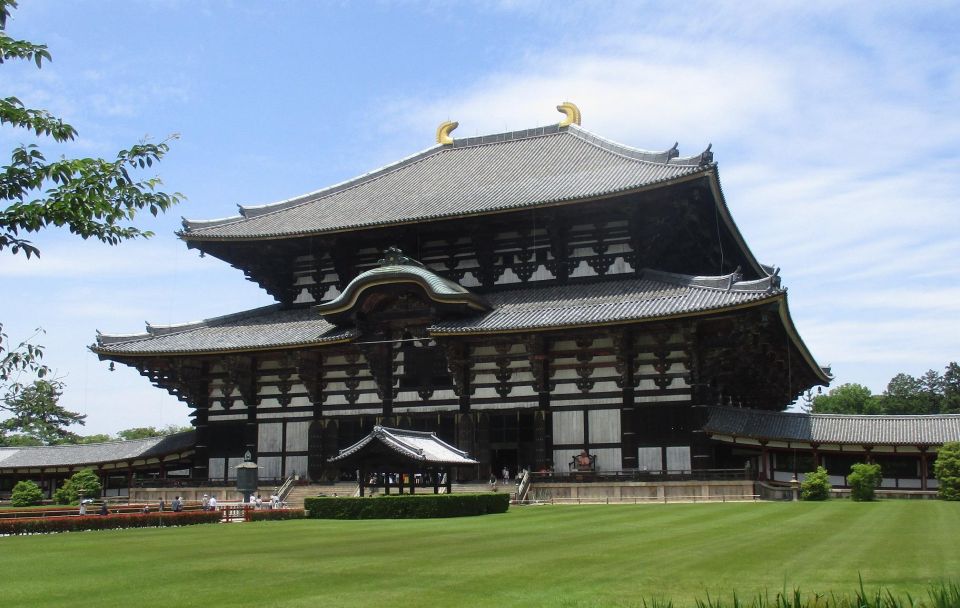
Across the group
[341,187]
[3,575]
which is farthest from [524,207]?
[3,575]

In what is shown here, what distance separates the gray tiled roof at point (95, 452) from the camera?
2280 inches

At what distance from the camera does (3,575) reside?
17828 mm

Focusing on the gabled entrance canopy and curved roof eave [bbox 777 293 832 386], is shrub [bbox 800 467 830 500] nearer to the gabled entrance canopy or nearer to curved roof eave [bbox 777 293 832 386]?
curved roof eave [bbox 777 293 832 386]

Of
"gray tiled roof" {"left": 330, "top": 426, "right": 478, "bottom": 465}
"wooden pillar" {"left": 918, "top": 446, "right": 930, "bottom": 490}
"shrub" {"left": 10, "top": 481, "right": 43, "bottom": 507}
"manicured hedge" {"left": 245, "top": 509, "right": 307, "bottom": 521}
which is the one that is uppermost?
"gray tiled roof" {"left": 330, "top": 426, "right": 478, "bottom": 465}

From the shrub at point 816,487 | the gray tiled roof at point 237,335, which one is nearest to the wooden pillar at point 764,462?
the shrub at point 816,487

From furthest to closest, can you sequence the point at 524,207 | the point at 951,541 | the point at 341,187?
the point at 341,187 → the point at 524,207 → the point at 951,541

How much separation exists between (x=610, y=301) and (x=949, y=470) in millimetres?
16402

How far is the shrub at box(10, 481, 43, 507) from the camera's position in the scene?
5825 cm

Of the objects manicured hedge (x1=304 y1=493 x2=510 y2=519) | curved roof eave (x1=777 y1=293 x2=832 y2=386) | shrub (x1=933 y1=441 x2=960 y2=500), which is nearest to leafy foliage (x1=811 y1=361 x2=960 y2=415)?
curved roof eave (x1=777 y1=293 x2=832 y2=386)

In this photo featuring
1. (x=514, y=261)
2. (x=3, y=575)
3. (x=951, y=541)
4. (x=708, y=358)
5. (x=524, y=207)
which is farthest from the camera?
(x=514, y=261)

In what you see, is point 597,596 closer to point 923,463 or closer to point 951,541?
point 951,541

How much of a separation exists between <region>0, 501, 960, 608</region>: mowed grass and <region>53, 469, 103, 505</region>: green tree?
30.0 meters

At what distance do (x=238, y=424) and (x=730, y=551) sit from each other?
37.6m

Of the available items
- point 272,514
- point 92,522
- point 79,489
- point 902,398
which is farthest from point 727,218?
point 902,398
